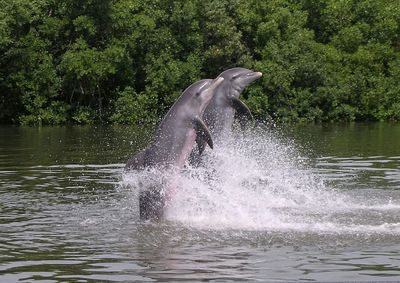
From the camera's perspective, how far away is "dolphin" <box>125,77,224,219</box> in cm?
1511

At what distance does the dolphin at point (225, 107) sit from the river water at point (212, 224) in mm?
375

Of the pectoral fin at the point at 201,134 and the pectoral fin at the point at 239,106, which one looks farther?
the pectoral fin at the point at 239,106

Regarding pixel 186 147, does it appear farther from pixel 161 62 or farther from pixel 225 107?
pixel 161 62

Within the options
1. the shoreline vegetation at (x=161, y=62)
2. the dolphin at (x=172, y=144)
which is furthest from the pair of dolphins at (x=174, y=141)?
the shoreline vegetation at (x=161, y=62)

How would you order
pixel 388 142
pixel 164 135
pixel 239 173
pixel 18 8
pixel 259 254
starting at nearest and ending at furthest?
pixel 259 254
pixel 164 135
pixel 239 173
pixel 388 142
pixel 18 8

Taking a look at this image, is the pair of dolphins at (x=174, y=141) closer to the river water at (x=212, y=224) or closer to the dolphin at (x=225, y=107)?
the river water at (x=212, y=224)

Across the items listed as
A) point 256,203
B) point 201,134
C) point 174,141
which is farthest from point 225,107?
point 174,141

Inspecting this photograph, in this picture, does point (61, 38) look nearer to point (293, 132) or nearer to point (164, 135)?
point (293, 132)

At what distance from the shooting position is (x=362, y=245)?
12.9 metres

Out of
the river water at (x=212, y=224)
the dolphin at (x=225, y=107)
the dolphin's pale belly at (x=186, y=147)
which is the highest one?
the dolphin at (x=225, y=107)

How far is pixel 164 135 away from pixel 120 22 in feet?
137

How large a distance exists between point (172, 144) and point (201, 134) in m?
0.62

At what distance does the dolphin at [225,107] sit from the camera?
742 inches

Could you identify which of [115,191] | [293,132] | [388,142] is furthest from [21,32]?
[115,191]
